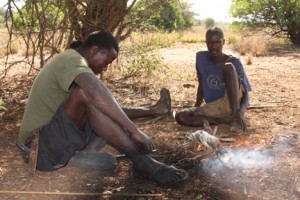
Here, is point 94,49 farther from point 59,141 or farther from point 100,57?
point 59,141

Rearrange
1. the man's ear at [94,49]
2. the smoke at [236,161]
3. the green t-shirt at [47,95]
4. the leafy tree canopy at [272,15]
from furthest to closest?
1. the leafy tree canopy at [272,15]
2. the smoke at [236,161]
3. the man's ear at [94,49]
4. the green t-shirt at [47,95]

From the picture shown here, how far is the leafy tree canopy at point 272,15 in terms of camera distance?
15.4 m

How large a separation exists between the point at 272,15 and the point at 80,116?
49.5 feet

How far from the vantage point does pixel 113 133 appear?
8.63 ft

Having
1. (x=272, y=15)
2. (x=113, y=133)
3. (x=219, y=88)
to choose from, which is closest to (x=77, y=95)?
(x=113, y=133)

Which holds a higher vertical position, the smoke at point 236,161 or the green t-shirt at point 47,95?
the green t-shirt at point 47,95

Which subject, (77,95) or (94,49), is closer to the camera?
(77,95)

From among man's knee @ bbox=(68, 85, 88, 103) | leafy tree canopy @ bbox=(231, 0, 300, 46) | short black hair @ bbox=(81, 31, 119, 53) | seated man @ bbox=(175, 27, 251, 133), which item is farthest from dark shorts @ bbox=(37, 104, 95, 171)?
leafy tree canopy @ bbox=(231, 0, 300, 46)

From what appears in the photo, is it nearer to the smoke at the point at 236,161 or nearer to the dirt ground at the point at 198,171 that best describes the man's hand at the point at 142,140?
the dirt ground at the point at 198,171

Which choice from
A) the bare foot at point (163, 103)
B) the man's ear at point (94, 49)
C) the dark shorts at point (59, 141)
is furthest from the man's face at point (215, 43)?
the dark shorts at point (59, 141)

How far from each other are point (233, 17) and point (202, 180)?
1532cm

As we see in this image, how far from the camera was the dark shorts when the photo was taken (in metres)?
2.65

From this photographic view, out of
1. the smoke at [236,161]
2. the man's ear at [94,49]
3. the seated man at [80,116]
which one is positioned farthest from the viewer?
the smoke at [236,161]

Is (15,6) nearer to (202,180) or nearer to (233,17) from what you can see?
(202,180)
